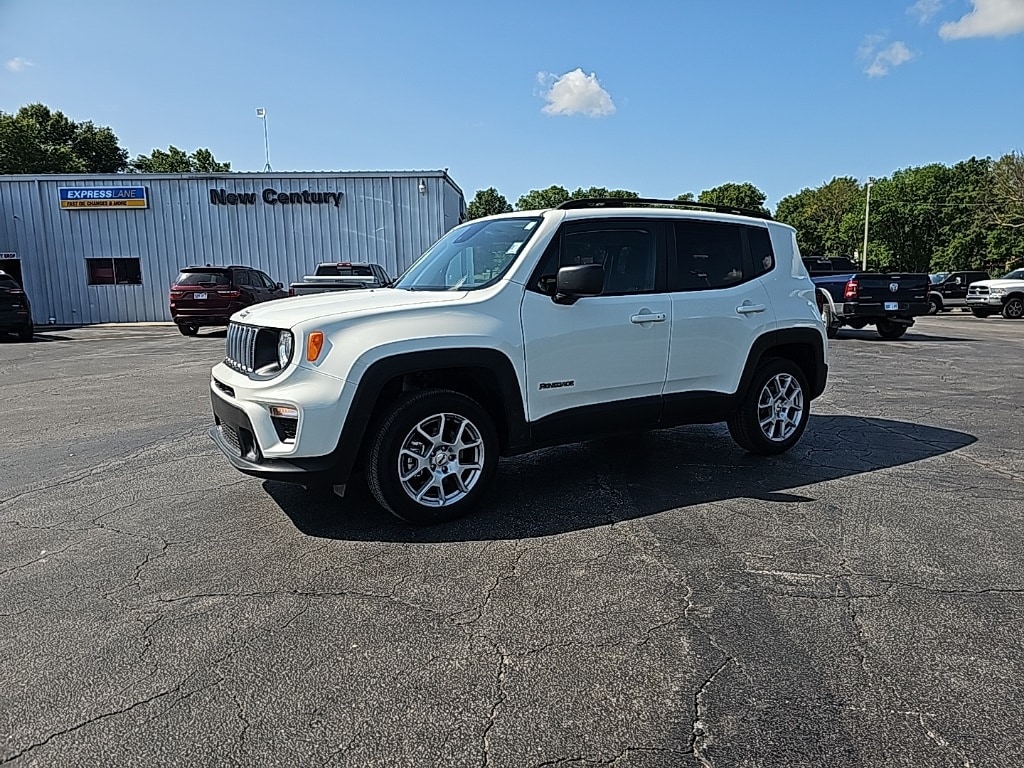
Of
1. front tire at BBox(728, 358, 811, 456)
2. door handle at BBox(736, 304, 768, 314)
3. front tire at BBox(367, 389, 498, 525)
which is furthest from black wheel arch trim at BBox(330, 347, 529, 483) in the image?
front tire at BBox(728, 358, 811, 456)

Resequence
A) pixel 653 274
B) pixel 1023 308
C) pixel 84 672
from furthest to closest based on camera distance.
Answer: pixel 1023 308 → pixel 653 274 → pixel 84 672

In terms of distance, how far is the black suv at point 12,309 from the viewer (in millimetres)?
17125

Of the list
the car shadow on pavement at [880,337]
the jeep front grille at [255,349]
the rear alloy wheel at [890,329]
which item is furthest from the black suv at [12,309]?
the rear alloy wheel at [890,329]

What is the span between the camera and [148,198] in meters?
24.8

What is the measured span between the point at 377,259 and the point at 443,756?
23.6m

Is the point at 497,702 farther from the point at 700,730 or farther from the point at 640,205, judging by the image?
the point at 640,205

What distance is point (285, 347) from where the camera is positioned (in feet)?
13.1

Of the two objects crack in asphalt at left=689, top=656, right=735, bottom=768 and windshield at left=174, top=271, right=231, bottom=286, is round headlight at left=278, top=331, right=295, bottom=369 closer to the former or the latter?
crack in asphalt at left=689, top=656, right=735, bottom=768

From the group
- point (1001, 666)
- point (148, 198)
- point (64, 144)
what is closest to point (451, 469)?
point (1001, 666)

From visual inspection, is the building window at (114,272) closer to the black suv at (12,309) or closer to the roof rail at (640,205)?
the black suv at (12,309)

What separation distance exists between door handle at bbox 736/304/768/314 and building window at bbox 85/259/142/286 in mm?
24901

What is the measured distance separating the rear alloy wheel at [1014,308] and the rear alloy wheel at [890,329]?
11.1 metres

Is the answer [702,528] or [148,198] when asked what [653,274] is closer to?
[702,528]

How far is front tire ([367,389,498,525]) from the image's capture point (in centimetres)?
405
